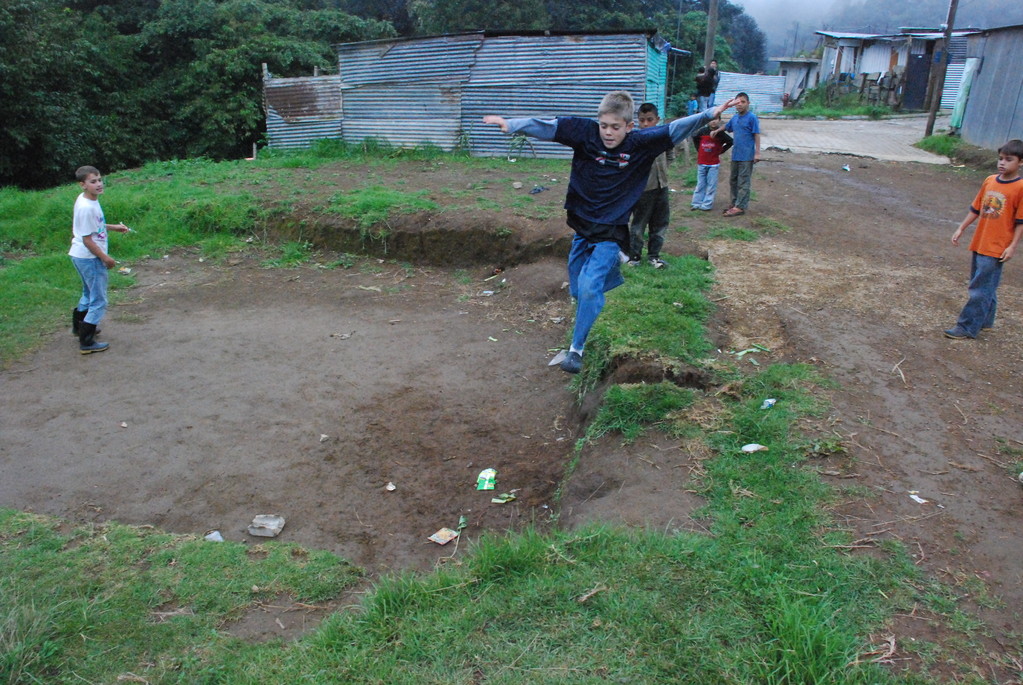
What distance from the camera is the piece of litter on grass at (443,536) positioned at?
13.3ft

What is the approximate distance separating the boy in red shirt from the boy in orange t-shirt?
3.60 meters

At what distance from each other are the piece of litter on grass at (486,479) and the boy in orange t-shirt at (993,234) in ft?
12.0

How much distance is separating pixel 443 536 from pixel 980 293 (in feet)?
14.3

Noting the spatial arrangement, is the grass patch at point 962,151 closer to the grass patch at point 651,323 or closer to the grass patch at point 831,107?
the grass patch at point 831,107

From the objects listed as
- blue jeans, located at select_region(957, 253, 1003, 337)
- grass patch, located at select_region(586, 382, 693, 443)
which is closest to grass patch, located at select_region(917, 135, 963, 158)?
blue jeans, located at select_region(957, 253, 1003, 337)

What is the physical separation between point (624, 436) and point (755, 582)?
4.98 ft

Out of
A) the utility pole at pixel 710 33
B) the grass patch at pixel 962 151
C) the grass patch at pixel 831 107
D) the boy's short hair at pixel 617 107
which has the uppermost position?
the utility pole at pixel 710 33

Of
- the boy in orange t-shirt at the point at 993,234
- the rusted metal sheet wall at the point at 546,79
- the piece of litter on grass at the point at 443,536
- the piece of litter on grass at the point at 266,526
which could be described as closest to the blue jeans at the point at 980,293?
the boy in orange t-shirt at the point at 993,234

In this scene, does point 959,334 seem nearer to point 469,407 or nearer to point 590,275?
point 590,275

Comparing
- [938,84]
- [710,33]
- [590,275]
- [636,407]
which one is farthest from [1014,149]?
[938,84]

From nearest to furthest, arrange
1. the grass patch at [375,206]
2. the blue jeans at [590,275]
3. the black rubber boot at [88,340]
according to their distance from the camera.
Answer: the blue jeans at [590,275], the black rubber boot at [88,340], the grass patch at [375,206]

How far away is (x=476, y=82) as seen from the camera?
14.6 metres

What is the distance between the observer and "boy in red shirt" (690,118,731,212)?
345 inches

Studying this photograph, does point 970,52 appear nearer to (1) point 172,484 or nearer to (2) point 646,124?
(2) point 646,124
